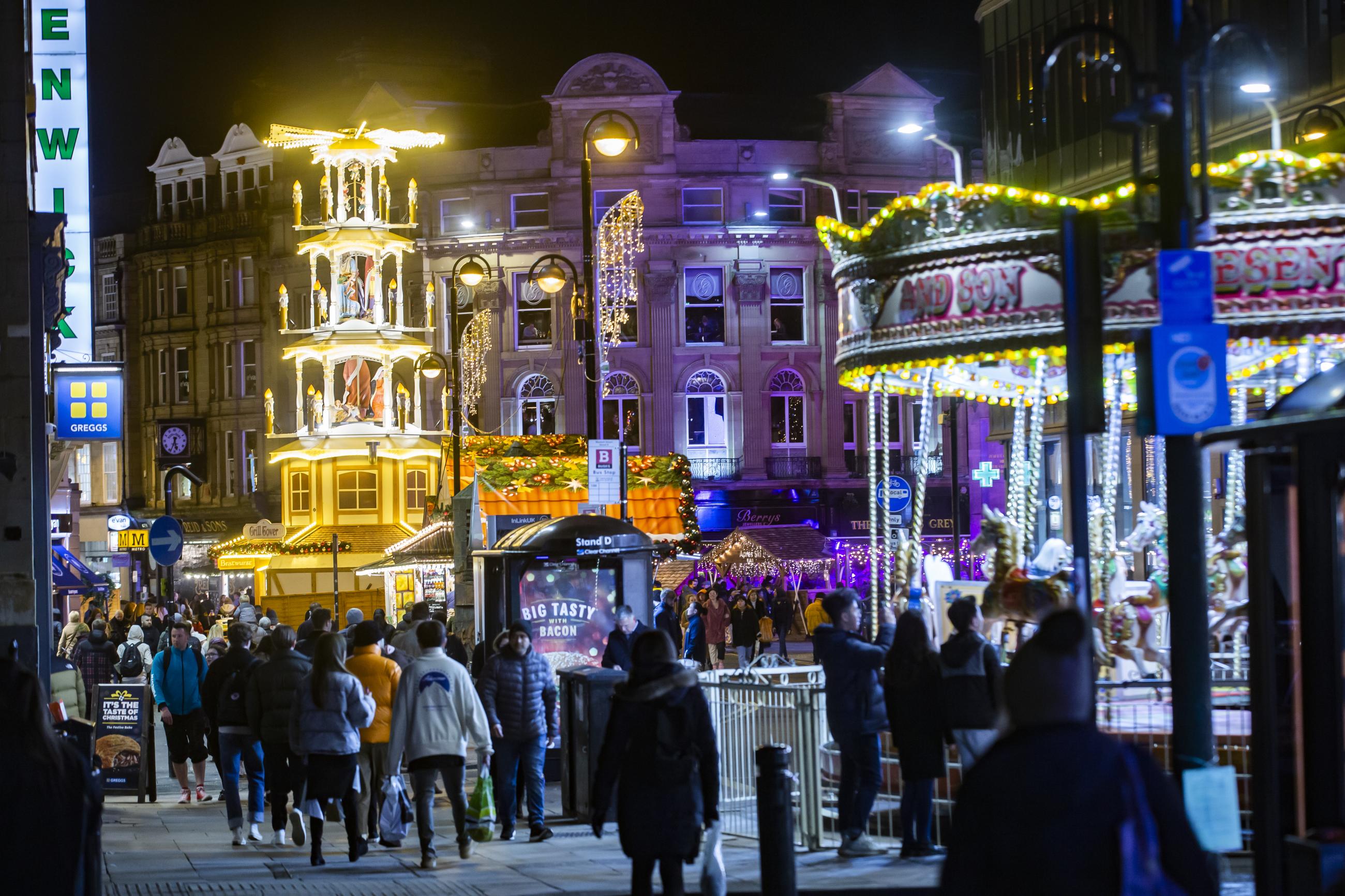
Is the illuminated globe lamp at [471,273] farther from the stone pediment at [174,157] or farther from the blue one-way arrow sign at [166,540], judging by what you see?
the stone pediment at [174,157]

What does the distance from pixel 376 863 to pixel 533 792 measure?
4.75 feet

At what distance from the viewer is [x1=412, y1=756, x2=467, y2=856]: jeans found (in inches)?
470

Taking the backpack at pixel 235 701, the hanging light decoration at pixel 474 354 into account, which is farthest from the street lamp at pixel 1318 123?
the hanging light decoration at pixel 474 354

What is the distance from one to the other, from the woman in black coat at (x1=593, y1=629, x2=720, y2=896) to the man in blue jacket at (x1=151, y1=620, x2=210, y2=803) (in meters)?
9.11

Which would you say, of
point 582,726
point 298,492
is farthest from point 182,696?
point 298,492

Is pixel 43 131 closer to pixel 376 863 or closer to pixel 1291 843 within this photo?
pixel 376 863

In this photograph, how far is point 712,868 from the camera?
30.3ft

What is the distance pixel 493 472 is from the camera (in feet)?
123


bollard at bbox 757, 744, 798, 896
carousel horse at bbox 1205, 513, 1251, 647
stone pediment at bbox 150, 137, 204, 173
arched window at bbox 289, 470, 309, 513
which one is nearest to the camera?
bollard at bbox 757, 744, 798, 896

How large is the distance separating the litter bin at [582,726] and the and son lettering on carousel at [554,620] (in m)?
2.90

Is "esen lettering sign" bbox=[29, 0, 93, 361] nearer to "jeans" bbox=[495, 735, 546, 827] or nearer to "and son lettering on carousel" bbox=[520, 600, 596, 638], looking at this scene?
"and son lettering on carousel" bbox=[520, 600, 596, 638]

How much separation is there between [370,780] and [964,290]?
6185 millimetres

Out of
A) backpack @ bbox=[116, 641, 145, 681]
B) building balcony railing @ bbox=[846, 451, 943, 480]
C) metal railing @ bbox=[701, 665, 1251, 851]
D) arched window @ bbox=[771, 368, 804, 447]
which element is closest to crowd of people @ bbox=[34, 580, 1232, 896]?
metal railing @ bbox=[701, 665, 1251, 851]

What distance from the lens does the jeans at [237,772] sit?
44.1ft
